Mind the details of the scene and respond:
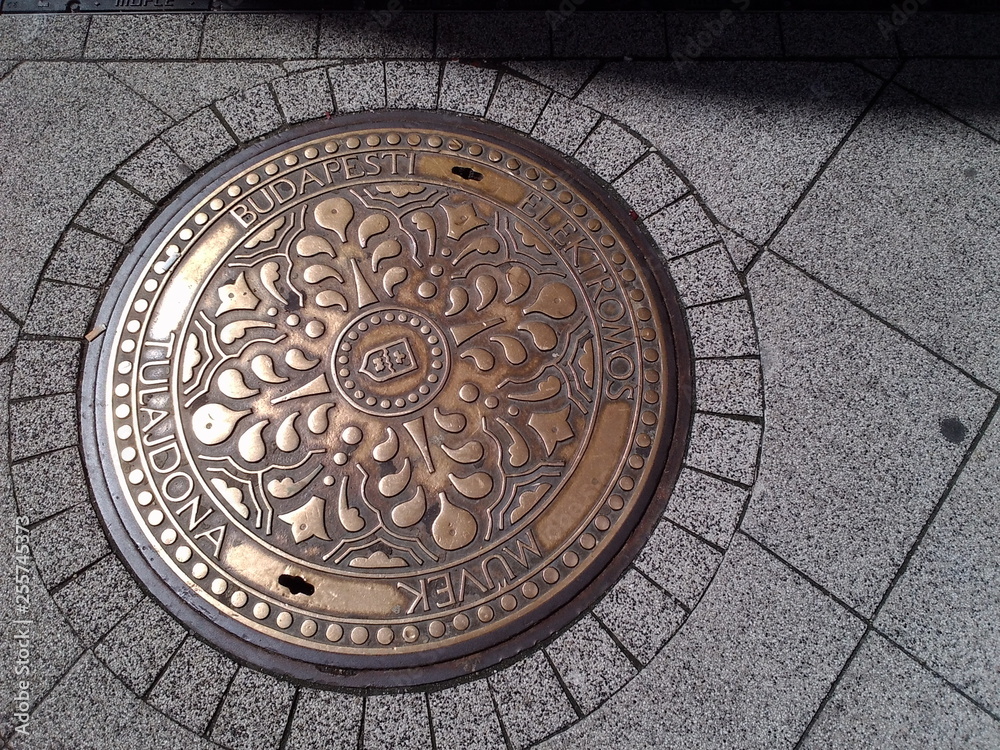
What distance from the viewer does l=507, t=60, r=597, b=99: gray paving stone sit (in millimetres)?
3035

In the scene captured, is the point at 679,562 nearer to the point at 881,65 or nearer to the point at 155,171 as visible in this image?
the point at 881,65

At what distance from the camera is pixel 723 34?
10.4 ft

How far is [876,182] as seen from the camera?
289cm

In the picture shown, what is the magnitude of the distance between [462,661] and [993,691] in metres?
1.75

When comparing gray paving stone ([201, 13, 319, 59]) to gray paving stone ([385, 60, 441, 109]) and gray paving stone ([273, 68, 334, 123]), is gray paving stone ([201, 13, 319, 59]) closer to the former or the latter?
gray paving stone ([273, 68, 334, 123])

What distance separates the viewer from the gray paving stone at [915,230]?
268 cm

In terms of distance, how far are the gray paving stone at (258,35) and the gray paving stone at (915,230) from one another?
2328 millimetres

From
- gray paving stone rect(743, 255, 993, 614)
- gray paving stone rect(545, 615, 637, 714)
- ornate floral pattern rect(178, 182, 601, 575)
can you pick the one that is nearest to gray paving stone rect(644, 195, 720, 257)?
gray paving stone rect(743, 255, 993, 614)

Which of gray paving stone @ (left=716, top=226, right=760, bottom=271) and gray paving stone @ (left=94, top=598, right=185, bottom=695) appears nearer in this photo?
gray paving stone @ (left=94, top=598, right=185, bottom=695)

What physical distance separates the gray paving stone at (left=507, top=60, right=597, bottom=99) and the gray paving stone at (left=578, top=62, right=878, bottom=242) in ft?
0.20

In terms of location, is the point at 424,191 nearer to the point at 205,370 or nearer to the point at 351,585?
the point at 205,370

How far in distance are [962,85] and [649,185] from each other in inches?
62.0

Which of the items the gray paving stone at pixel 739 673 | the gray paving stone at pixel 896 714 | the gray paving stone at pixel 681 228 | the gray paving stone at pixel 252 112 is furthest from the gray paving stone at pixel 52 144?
the gray paving stone at pixel 896 714

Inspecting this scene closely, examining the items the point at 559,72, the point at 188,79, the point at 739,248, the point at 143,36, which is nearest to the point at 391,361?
the point at 739,248
